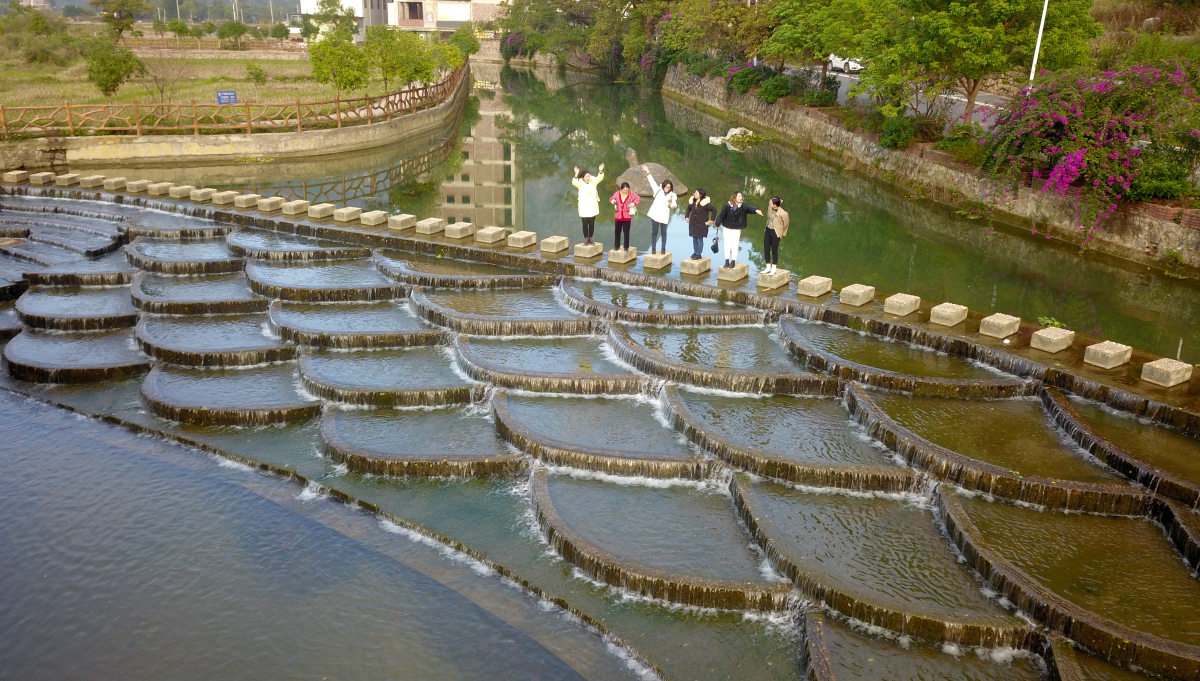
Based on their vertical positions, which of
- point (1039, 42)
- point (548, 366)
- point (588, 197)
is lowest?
point (548, 366)

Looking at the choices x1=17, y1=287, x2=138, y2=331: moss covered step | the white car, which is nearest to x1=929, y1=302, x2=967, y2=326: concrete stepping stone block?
x1=17, y1=287, x2=138, y2=331: moss covered step

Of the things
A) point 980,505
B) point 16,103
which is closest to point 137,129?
point 16,103

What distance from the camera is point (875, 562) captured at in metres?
10.2

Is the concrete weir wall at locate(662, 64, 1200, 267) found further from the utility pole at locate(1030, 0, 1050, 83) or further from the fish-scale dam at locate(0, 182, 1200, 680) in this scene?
the fish-scale dam at locate(0, 182, 1200, 680)

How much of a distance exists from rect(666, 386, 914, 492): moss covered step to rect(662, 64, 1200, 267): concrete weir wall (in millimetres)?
13269

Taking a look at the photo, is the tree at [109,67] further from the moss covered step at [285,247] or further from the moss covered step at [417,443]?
the moss covered step at [417,443]

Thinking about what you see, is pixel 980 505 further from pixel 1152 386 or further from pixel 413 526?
pixel 413 526

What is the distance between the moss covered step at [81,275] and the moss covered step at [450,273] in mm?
5353

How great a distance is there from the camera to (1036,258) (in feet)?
77.8

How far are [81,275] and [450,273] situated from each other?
7691 mm

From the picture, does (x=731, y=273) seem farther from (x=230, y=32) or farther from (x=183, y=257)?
(x=230, y=32)

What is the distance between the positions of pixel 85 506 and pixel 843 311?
41.6 ft

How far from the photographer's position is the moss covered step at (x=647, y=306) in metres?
16.9

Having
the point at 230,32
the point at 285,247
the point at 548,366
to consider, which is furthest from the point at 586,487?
the point at 230,32
